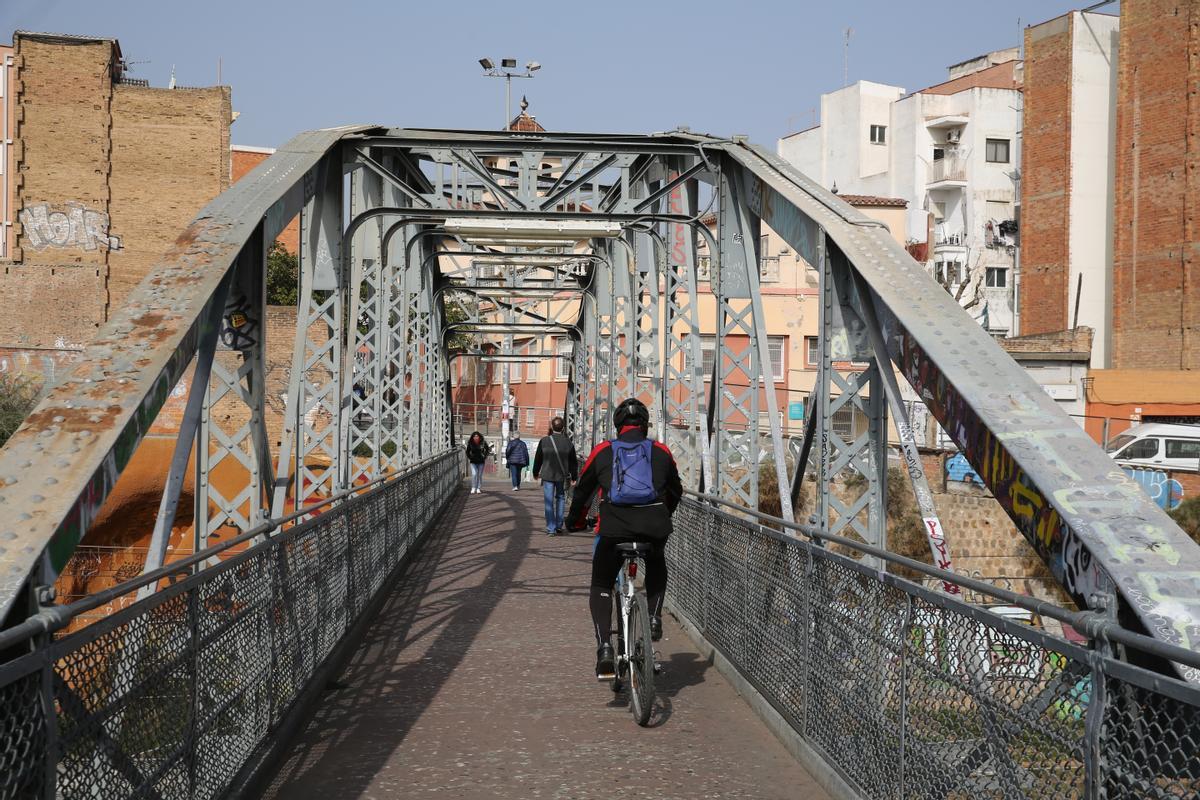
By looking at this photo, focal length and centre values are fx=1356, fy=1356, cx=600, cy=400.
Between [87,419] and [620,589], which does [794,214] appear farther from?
[87,419]

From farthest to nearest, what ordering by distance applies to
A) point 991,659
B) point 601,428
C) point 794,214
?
point 601,428
point 794,214
point 991,659

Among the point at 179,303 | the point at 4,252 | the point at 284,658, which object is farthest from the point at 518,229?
the point at 4,252

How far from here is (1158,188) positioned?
4378 centimetres

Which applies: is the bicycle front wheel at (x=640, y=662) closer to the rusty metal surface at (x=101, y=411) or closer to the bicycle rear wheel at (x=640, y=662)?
the bicycle rear wheel at (x=640, y=662)

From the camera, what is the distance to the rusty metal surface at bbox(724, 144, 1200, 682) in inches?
150

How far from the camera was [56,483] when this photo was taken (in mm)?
3973

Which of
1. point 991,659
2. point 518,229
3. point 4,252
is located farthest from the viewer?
point 4,252

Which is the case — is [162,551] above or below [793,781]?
above

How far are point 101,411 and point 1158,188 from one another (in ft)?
146

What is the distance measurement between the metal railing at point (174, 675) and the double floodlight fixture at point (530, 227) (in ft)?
24.6

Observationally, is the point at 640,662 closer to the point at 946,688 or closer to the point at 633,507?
the point at 633,507

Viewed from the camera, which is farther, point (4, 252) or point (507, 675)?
point (4, 252)

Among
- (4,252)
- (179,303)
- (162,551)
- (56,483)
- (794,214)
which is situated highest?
(4,252)

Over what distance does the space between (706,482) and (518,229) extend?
6.06m
